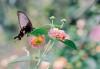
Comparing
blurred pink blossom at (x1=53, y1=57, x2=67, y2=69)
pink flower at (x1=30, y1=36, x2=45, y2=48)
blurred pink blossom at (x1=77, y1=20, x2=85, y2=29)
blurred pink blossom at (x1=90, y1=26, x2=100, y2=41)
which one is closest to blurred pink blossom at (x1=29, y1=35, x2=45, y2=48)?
pink flower at (x1=30, y1=36, x2=45, y2=48)

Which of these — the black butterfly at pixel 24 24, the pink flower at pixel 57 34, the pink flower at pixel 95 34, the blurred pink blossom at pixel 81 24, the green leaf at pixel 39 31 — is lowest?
the green leaf at pixel 39 31

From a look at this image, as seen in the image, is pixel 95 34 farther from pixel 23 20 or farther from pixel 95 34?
pixel 23 20

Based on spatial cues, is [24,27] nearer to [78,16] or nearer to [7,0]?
[78,16]

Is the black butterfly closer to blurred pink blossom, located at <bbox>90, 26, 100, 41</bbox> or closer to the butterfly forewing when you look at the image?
the butterfly forewing

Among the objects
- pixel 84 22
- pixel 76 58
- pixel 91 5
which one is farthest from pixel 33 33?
pixel 91 5

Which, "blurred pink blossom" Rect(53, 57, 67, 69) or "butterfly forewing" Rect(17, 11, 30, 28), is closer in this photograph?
"butterfly forewing" Rect(17, 11, 30, 28)

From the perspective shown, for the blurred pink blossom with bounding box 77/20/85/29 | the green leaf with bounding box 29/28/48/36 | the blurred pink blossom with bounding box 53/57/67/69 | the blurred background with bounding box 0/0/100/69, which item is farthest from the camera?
the blurred pink blossom with bounding box 77/20/85/29

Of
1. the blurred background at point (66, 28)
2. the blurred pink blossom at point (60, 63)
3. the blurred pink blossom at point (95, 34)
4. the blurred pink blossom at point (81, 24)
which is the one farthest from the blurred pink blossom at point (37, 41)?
the blurred pink blossom at point (81, 24)

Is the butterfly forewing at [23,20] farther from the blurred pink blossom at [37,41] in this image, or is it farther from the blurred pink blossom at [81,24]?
the blurred pink blossom at [81,24]

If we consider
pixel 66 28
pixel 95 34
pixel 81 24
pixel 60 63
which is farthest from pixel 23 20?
pixel 66 28
